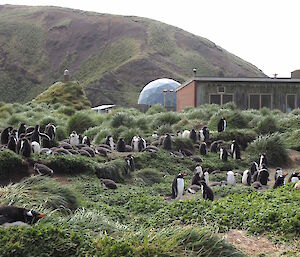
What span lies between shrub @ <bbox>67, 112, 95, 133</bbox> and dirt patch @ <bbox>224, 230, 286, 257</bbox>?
16.0m

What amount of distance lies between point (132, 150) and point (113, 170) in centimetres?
387

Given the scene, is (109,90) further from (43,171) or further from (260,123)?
(43,171)

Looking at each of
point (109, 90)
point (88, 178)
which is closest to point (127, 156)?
point (88, 178)

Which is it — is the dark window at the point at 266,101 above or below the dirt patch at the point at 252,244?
Result: above

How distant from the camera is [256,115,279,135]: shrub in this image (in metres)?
21.6

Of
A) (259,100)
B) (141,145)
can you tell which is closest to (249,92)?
(259,100)

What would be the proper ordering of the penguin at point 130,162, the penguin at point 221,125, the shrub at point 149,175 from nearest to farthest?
the shrub at point 149,175 < the penguin at point 130,162 < the penguin at point 221,125

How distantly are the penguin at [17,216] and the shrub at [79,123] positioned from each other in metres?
16.6

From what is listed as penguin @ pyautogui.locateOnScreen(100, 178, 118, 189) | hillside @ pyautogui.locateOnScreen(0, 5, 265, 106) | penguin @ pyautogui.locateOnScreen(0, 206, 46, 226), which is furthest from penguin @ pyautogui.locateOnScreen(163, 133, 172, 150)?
hillside @ pyautogui.locateOnScreen(0, 5, 265, 106)

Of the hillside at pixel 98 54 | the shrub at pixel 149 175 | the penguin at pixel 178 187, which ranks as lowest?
the shrub at pixel 149 175

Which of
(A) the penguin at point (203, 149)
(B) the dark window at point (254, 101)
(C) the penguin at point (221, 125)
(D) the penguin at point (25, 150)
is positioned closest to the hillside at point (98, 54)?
(B) the dark window at point (254, 101)

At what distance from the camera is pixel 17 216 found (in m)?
5.91

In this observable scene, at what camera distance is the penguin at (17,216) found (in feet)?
19.2

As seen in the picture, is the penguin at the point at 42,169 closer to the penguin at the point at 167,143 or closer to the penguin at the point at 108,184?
the penguin at the point at 108,184
